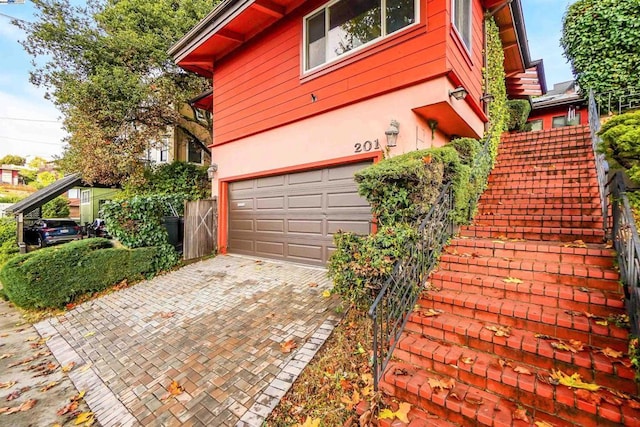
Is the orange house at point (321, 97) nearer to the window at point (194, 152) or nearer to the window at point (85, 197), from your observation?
the window at point (194, 152)

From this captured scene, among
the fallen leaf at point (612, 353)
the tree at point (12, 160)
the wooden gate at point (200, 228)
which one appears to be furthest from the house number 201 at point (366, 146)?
the tree at point (12, 160)

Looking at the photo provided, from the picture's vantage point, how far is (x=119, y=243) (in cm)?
752

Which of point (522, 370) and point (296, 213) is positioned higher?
point (296, 213)

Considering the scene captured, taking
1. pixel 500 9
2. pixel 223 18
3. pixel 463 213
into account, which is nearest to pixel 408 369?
pixel 463 213

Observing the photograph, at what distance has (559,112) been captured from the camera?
527 inches

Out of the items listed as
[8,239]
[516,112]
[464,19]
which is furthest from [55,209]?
[516,112]

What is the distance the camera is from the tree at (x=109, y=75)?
9.86 metres

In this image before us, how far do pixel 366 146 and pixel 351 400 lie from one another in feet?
14.4

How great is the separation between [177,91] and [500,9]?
38.9ft

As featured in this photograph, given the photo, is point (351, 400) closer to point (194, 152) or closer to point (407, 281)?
point (407, 281)

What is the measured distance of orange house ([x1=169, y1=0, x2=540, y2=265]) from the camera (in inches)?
198

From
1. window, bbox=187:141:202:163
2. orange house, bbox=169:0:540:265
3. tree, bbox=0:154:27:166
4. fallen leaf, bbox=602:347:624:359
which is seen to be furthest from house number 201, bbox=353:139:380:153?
tree, bbox=0:154:27:166

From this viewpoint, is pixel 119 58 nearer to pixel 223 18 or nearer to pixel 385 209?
pixel 223 18

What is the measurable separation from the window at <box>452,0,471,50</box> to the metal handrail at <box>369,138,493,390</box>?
3992 millimetres
